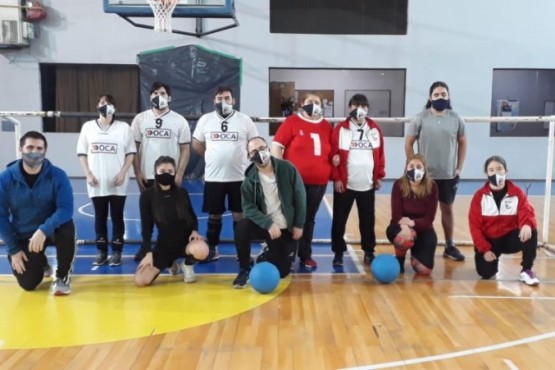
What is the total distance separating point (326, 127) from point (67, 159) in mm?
9036

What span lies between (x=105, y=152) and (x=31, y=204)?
93cm

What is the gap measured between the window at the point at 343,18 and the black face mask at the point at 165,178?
8269mm

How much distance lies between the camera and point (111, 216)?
5215 mm

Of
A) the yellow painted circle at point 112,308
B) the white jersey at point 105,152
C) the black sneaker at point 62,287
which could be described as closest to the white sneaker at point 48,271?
the yellow painted circle at point 112,308

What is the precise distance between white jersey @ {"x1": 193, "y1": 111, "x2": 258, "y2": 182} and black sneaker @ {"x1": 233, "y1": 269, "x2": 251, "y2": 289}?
1018 millimetres

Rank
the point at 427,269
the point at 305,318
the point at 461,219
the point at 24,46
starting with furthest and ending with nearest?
the point at 24,46 → the point at 461,219 → the point at 427,269 → the point at 305,318

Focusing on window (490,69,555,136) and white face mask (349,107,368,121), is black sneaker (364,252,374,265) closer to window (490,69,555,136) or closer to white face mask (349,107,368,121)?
white face mask (349,107,368,121)

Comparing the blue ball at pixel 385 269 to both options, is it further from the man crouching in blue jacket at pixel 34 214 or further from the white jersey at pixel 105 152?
the man crouching in blue jacket at pixel 34 214

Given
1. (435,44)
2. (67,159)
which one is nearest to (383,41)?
(435,44)

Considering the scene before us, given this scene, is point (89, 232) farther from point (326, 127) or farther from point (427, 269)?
point (427, 269)

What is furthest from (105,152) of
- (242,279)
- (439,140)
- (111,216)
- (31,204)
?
(439,140)

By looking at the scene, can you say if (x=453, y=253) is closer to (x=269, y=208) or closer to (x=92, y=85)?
(x=269, y=208)

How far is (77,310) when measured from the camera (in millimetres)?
4039

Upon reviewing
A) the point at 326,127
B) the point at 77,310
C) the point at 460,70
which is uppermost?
the point at 460,70
